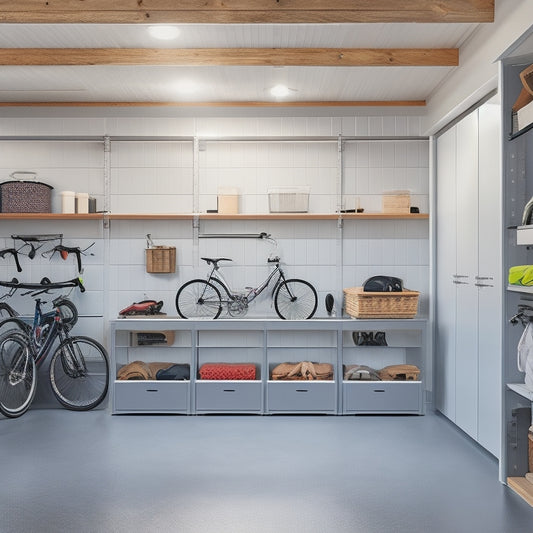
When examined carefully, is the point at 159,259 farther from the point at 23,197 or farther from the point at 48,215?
the point at 23,197

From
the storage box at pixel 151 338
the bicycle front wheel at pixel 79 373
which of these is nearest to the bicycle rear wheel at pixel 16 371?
the bicycle front wheel at pixel 79 373

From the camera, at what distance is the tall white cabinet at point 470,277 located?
4074 millimetres

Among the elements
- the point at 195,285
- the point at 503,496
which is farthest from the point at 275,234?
the point at 503,496

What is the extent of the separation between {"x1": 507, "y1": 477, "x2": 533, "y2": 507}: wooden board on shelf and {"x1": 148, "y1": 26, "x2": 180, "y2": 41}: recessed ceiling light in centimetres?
366

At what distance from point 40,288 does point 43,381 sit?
2.99 feet

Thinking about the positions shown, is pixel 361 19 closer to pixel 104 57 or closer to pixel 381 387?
A: pixel 104 57

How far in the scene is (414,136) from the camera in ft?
19.2

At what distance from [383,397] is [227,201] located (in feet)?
7.78

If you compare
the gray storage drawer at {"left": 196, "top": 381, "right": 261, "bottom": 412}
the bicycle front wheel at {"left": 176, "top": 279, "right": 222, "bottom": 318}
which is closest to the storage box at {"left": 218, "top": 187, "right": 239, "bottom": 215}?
the bicycle front wheel at {"left": 176, "top": 279, "right": 222, "bottom": 318}

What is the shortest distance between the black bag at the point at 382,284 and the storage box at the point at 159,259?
75.0 inches

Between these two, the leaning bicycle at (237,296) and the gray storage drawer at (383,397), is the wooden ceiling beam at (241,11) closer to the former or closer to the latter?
the leaning bicycle at (237,296)

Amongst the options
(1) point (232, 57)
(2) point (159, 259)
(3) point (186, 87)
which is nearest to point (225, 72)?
(1) point (232, 57)

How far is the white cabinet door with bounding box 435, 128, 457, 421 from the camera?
16.6 ft

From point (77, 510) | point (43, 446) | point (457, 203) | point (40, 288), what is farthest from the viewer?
point (40, 288)
